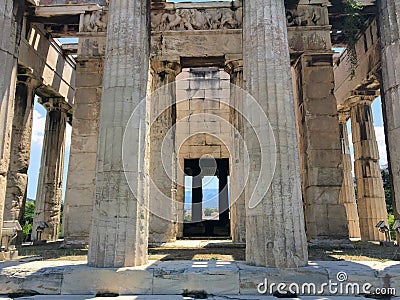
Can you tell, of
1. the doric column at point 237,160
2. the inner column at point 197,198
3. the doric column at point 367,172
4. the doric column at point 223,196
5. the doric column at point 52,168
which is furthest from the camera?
the doric column at point 223,196

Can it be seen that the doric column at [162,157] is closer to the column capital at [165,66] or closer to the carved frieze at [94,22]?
the column capital at [165,66]

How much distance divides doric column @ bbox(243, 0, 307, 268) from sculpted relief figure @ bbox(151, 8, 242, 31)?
18.8 feet

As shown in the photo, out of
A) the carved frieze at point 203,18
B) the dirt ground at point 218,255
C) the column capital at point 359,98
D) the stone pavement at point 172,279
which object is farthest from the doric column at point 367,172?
the stone pavement at point 172,279

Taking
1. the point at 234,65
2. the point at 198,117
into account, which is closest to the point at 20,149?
the point at 198,117

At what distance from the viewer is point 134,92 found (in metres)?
7.87

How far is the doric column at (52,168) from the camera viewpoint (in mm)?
17906

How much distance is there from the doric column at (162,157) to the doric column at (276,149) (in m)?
6.12

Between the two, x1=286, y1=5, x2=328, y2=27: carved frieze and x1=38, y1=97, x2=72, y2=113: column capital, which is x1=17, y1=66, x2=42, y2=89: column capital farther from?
x1=286, y1=5, x2=328, y2=27: carved frieze

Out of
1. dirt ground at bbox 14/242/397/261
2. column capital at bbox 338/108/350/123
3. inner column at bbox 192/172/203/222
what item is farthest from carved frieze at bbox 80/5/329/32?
inner column at bbox 192/172/203/222

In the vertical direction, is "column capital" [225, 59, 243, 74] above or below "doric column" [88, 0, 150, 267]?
above

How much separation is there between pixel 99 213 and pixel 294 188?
4296 millimetres

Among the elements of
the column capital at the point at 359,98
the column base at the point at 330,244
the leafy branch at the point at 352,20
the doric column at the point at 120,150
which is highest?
the leafy branch at the point at 352,20

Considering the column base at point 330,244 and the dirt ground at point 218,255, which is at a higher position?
the column base at point 330,244

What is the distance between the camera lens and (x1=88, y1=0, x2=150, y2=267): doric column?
7.16 m
